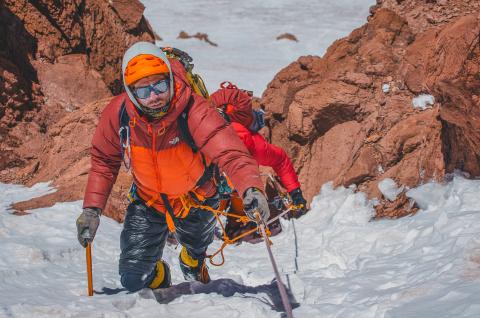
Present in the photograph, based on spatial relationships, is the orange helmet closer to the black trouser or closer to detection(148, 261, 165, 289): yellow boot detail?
the black trouser

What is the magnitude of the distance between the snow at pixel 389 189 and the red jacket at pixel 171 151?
249 centimetres

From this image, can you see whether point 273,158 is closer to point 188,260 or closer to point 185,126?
point 188,260

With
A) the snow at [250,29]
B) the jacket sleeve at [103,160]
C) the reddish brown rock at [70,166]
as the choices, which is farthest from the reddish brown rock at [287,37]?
the jacket sleeve at [103,160]

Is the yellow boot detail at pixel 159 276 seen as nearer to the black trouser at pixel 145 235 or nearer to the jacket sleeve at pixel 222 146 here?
the black trouser at pixel 145 235

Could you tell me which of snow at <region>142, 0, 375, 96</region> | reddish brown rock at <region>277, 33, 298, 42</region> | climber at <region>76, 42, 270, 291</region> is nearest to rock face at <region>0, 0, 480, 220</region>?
climber at <region>76, 42, 270, 291</region>

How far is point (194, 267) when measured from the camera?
4695 millimetres

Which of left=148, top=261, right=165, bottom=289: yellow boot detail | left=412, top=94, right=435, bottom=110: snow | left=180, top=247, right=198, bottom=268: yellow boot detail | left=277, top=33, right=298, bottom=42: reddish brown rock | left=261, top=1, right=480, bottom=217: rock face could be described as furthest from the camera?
left=277, top=33, right=298, bottom=42: reddish brown rock

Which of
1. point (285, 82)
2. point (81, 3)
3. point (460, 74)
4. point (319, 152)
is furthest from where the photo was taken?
point (81, 3)

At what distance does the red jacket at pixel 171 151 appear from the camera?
340 cm

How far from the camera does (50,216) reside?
5969mm

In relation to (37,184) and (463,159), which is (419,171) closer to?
(463,159)

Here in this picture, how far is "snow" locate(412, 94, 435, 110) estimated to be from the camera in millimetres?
6355

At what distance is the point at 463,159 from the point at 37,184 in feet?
18.9

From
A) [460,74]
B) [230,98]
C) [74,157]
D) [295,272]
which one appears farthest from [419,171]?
[74,157]
